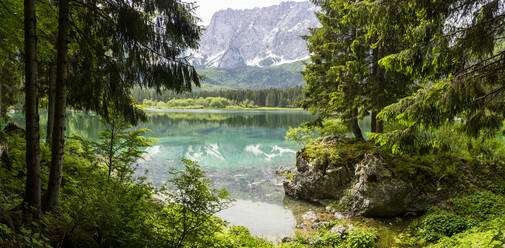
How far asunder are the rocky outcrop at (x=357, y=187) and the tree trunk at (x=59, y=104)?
8344 mm

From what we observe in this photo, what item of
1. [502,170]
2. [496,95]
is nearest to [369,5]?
[496,95]

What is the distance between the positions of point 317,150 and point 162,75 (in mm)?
8299

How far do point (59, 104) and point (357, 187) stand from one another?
356 inches

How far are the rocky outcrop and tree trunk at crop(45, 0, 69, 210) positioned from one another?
8.34m

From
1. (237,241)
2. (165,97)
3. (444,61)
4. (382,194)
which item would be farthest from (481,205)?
(165,97)

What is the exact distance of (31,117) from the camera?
3320 millimetres

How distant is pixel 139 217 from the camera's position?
4.12 m

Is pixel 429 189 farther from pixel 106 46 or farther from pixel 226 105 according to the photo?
pixel 226 105

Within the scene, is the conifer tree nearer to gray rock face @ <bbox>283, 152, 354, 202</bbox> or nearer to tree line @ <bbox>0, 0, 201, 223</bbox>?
tree line @ <bbox>0, 0, 201, 223</bbox>

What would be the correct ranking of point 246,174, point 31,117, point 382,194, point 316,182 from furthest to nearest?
point 246,174 < point 316,182 < point 382,194 < point 31,117

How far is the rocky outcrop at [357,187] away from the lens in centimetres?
800

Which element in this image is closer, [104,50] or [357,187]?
[104,50]

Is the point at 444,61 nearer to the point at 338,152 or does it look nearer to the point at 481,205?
the point at 481,205

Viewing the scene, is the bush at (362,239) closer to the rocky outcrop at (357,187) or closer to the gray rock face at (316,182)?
the rocky outcrop at (357,187)
